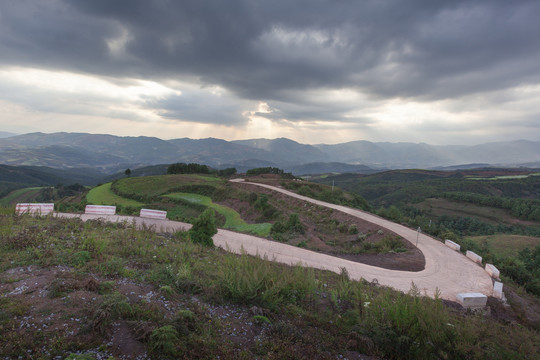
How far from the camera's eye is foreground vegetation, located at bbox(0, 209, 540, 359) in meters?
4.38

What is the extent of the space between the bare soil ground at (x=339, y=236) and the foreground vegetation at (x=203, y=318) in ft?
30.6

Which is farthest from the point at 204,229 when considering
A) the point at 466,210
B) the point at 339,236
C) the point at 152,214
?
the point at 466,210

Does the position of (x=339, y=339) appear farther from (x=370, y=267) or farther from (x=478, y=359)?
(x=370, y=267)

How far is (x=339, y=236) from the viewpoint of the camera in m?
23.7

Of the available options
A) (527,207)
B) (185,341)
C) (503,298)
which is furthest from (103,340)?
(527,207)

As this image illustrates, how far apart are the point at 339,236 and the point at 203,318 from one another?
19923 mm

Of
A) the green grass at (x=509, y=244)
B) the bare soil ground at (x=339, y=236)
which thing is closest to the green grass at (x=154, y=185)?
the bare soil ground at (x=339, y=236)

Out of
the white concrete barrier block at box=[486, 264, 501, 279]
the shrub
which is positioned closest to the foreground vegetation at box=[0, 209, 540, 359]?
the shrub

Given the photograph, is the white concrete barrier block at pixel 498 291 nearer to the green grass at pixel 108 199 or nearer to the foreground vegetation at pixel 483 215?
the foreground vegetation at pixel 483 215

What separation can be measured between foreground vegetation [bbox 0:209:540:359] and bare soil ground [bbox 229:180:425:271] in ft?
30.6

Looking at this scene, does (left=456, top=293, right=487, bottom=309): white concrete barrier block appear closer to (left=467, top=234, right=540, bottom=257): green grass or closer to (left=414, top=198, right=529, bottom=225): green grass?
(left=467, top=234, right=540, bottom=257): green grass

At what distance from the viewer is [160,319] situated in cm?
507

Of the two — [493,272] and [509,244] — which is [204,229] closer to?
[493,272]

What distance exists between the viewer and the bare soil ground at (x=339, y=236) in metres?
16.2
